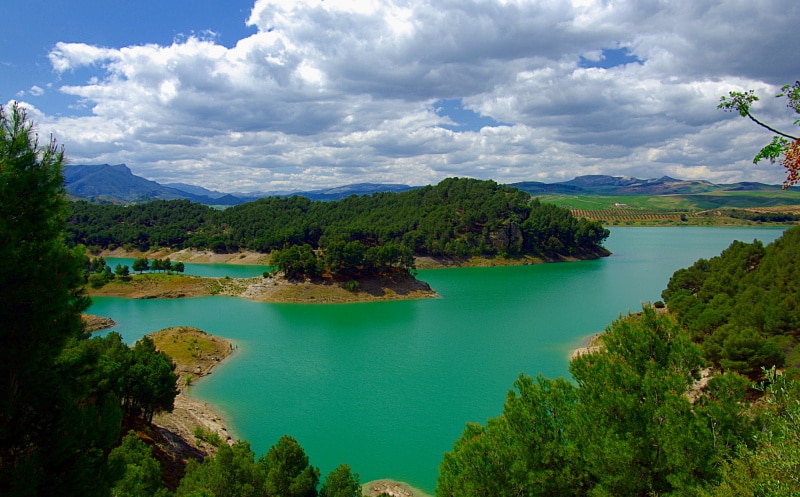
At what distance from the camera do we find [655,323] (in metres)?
12.3

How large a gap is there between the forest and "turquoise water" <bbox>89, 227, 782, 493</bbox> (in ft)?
17.9

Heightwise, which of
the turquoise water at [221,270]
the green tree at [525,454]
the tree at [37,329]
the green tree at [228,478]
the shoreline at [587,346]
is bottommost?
the turquoise water at [221,270]

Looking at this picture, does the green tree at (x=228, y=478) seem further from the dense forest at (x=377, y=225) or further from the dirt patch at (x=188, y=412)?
the dense forest at (x=377, y=225)

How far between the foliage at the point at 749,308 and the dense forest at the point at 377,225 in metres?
44.5

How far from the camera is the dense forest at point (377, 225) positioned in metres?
85.8

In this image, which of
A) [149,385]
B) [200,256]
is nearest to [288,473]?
[149,385]

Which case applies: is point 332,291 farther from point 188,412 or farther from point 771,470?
point 771,470

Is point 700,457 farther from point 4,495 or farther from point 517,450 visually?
point 4,495

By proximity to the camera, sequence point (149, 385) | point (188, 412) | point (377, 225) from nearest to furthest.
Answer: point (149, 385) < point (188, 412) < point (377, 225)

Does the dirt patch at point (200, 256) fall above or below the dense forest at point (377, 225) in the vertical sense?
below

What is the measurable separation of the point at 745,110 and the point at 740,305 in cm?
2797

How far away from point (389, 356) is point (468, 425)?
66.5 feet

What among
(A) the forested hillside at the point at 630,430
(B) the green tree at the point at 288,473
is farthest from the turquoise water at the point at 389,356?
(A) the forested hillside at the point at 630,430

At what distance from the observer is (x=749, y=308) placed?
2695cm
